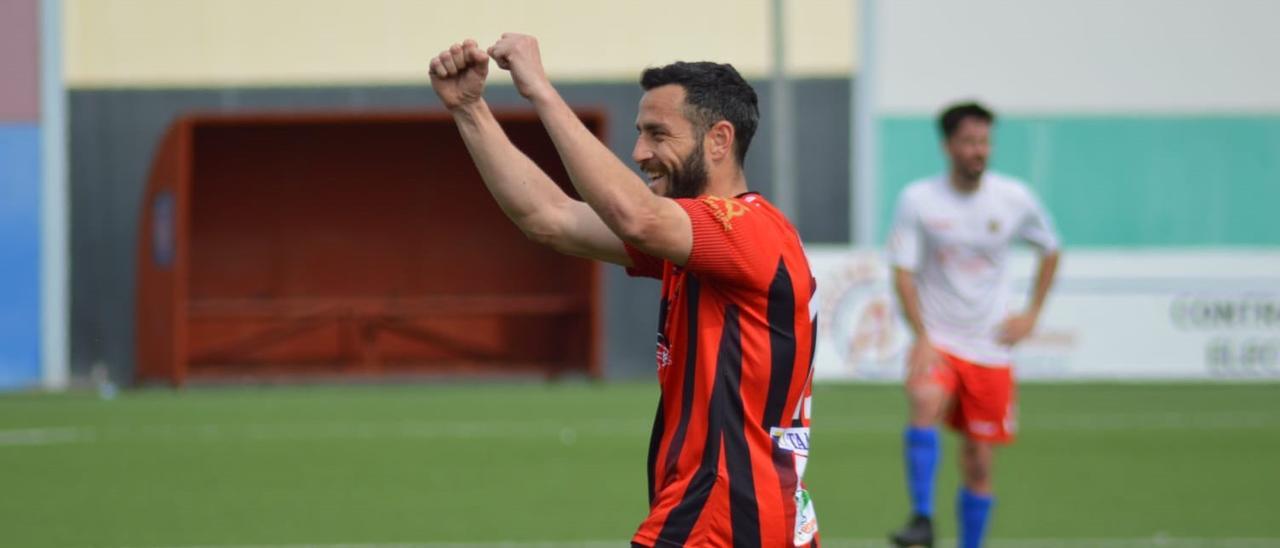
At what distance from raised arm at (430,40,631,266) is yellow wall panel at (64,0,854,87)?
18.6 m

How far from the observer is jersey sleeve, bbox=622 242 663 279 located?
4172 millimetres

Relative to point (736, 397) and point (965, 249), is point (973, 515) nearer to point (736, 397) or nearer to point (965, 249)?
point (965, 249)

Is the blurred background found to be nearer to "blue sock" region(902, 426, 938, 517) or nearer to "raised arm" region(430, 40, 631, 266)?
"blue sock" region(902, 426, 938, 517)

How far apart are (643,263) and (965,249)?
15.9 ft

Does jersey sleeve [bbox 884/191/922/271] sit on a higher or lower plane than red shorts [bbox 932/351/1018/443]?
higher

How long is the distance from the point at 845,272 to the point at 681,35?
4.76 meters

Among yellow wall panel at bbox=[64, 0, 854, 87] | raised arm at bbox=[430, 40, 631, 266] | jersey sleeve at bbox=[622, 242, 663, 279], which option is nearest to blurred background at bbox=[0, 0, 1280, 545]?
yellow wall panel at bbox=[64, 0, 854, 87]

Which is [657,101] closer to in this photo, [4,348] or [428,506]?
[428,506]

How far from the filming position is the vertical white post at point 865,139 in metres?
→ 23.3

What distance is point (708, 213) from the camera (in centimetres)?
374

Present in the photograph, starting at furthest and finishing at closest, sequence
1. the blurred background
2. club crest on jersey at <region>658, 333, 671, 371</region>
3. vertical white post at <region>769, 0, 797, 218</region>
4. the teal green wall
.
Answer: the teal green wall, vertical white post at <region>769, 0, 797, 218</region>, the blurred background, club crest on jersey at <region>658, 333, 671, 371</region>

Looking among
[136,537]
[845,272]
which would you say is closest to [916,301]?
[136,537]

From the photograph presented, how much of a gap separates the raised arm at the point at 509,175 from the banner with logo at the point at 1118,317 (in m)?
15.8

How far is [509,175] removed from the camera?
3.90 metres
